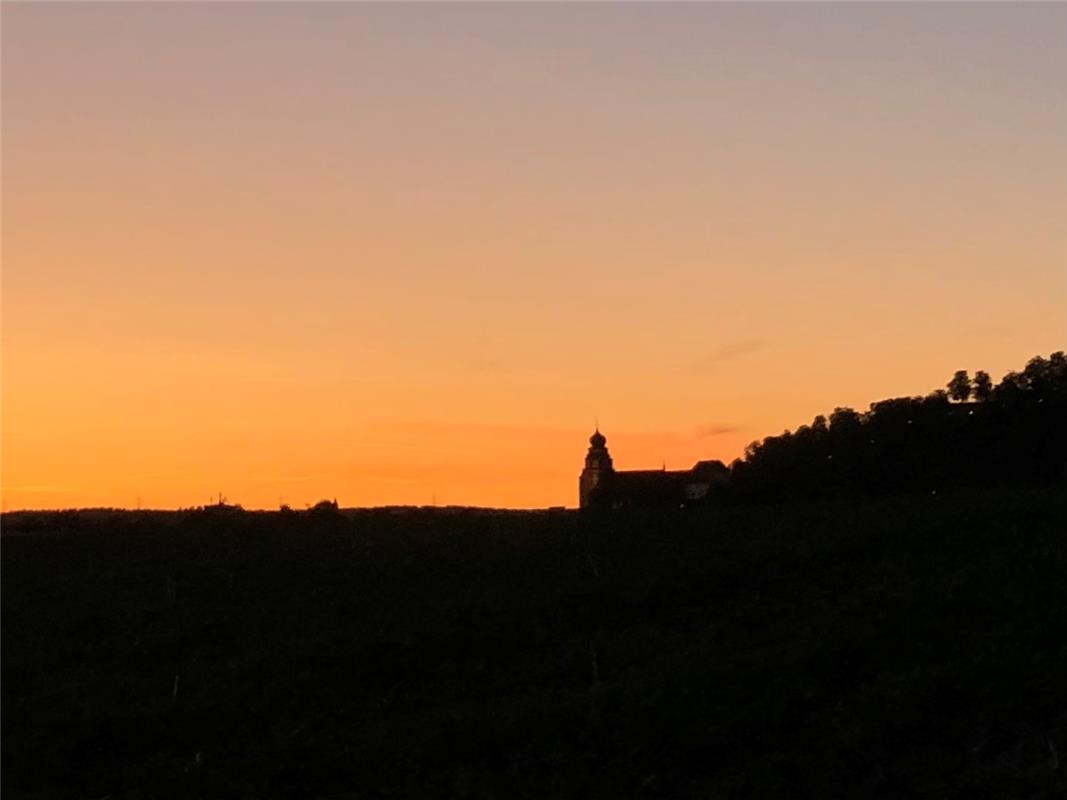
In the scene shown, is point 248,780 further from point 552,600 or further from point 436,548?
point 436,548

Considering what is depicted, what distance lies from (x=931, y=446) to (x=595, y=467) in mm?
41795

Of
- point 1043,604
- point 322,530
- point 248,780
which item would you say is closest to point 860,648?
point 1043,604

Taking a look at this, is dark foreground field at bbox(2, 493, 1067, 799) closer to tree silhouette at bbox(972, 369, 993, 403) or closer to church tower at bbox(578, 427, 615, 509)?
tree silhouette at bbox(972, 369, 993, 403)

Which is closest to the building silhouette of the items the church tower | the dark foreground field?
the church tower

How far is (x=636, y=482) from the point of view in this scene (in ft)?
253

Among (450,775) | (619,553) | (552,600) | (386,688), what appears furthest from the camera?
(619,553)

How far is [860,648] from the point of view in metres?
19.3

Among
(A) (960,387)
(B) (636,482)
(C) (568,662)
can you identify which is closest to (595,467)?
(B) (636,482)

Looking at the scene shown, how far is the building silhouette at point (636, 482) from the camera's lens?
212 feet

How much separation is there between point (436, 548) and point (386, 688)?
894 centimetres

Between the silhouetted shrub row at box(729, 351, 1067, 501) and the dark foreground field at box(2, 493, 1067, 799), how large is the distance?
14855 mm

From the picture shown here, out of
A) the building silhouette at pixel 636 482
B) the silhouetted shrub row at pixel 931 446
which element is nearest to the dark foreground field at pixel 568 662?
the silhouetted shrub row at pixel 931 446

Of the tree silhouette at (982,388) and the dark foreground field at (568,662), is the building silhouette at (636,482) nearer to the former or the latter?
the tree silhouette at (982,388)

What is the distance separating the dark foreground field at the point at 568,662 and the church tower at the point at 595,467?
47.7 metres
